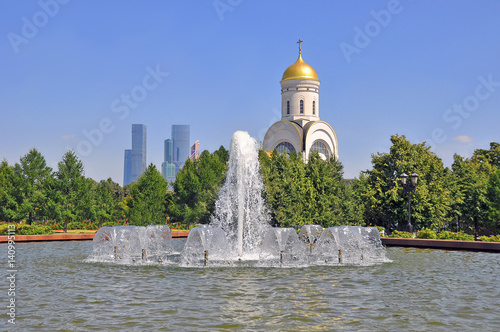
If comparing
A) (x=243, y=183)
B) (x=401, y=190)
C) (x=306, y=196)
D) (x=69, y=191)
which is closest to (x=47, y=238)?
(x=69, y=191)

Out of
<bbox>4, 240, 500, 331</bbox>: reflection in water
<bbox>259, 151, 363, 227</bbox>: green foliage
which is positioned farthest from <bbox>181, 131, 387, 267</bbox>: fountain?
<bbox>259, 151, 363, 227</bbox>: green foliage

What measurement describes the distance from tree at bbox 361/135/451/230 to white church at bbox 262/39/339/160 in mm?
28715

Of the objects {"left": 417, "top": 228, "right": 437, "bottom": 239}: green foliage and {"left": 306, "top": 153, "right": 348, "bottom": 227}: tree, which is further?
{"left": 306, "top": 153, "right": 348, "bottom": 227}: tree

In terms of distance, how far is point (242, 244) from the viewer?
23219mm

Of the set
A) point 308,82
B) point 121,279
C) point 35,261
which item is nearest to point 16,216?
point 35,261

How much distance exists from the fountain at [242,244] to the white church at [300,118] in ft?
127

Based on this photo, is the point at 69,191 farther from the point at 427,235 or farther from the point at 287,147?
the point at 287,147

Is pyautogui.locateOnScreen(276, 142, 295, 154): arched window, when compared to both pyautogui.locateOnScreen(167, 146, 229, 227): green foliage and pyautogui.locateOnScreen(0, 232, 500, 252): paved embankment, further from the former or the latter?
pyautogui.locateOnScreen(0, 232, 500, 252): paved embankment

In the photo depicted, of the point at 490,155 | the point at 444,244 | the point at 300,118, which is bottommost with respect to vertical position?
the point at 444,244

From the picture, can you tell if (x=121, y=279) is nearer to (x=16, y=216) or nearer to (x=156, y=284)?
(x=156, y=284)

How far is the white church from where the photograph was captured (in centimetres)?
6481

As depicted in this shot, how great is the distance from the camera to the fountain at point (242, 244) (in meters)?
20.7

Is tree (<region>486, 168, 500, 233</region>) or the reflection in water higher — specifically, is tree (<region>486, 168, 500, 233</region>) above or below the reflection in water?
above

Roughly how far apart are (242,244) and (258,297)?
9932mm
